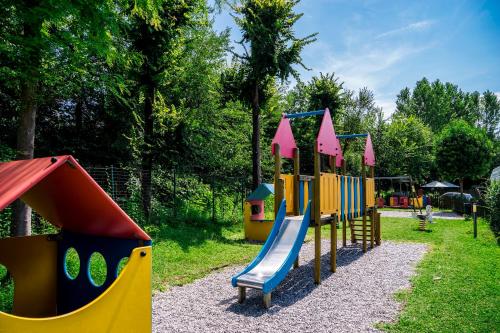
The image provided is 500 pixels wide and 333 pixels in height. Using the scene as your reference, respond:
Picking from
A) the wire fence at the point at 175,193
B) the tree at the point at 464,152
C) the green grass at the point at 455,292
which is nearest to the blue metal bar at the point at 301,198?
the green grass at the point at 455,292

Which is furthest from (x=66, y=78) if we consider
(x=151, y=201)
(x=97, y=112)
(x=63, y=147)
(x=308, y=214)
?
(x=97, y=112)

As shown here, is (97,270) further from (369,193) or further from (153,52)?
(369,193)

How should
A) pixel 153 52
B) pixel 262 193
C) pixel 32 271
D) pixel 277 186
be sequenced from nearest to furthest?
pixel 32 271, pixel 277 186, pixel 153 52, pixel 262 193

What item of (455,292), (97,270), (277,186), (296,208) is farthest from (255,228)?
(455,292)

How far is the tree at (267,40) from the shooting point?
571 inches

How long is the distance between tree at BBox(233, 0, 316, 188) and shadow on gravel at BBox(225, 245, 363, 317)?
303 inches

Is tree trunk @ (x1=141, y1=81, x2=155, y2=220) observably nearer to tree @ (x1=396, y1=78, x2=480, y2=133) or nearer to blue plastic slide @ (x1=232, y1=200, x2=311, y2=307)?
blue plastic slide @ (x1=232, y1=200, x2=311, y2=307)

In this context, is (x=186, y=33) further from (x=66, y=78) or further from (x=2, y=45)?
(x=2, y=45)

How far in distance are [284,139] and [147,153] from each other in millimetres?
6194

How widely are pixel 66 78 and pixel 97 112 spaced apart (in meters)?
10.9

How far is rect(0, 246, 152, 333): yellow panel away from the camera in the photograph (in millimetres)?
2557

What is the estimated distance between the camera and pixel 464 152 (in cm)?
2452

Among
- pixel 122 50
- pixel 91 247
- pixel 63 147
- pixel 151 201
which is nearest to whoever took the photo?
pixel 91 247

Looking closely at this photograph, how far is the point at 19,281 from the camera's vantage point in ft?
13.8
